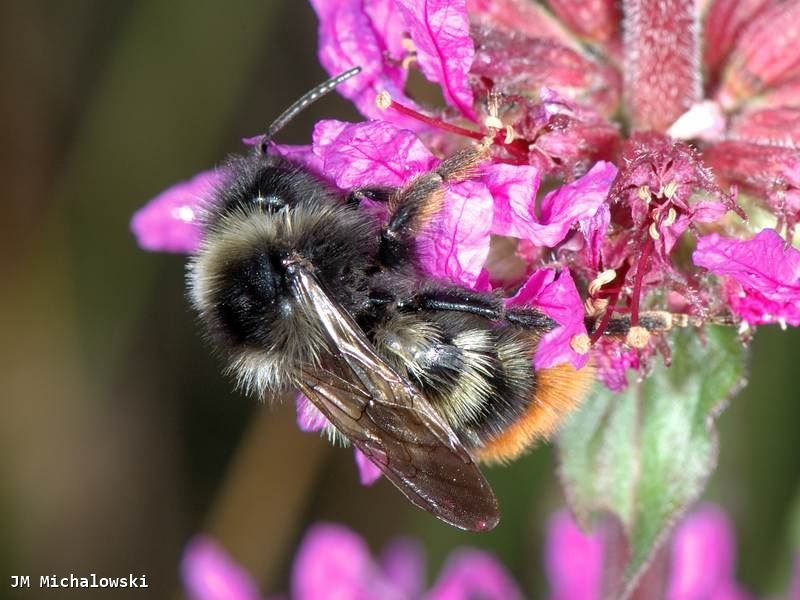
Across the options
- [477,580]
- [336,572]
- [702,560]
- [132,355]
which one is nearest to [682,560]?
[702,560]

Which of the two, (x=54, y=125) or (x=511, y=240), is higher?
(x=54, y=125)

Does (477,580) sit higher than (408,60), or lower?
lower

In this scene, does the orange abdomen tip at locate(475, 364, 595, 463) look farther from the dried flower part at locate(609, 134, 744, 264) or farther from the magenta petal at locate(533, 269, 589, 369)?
the dried flower part at locate(609, 134, 744, 264)

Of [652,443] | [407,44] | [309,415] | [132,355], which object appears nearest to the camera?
[309,415]

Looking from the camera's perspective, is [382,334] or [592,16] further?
[592,16]

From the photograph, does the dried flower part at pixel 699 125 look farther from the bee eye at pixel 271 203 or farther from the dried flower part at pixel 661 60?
the bee eye at pixel 271 203

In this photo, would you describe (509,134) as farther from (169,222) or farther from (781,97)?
(169,222)

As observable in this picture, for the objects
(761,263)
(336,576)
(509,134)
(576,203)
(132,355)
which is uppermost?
(509,134)

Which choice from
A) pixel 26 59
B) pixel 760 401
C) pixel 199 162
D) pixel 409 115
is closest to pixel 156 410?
pixel 199 162

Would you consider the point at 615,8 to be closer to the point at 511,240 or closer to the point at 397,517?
the point at 511,240
